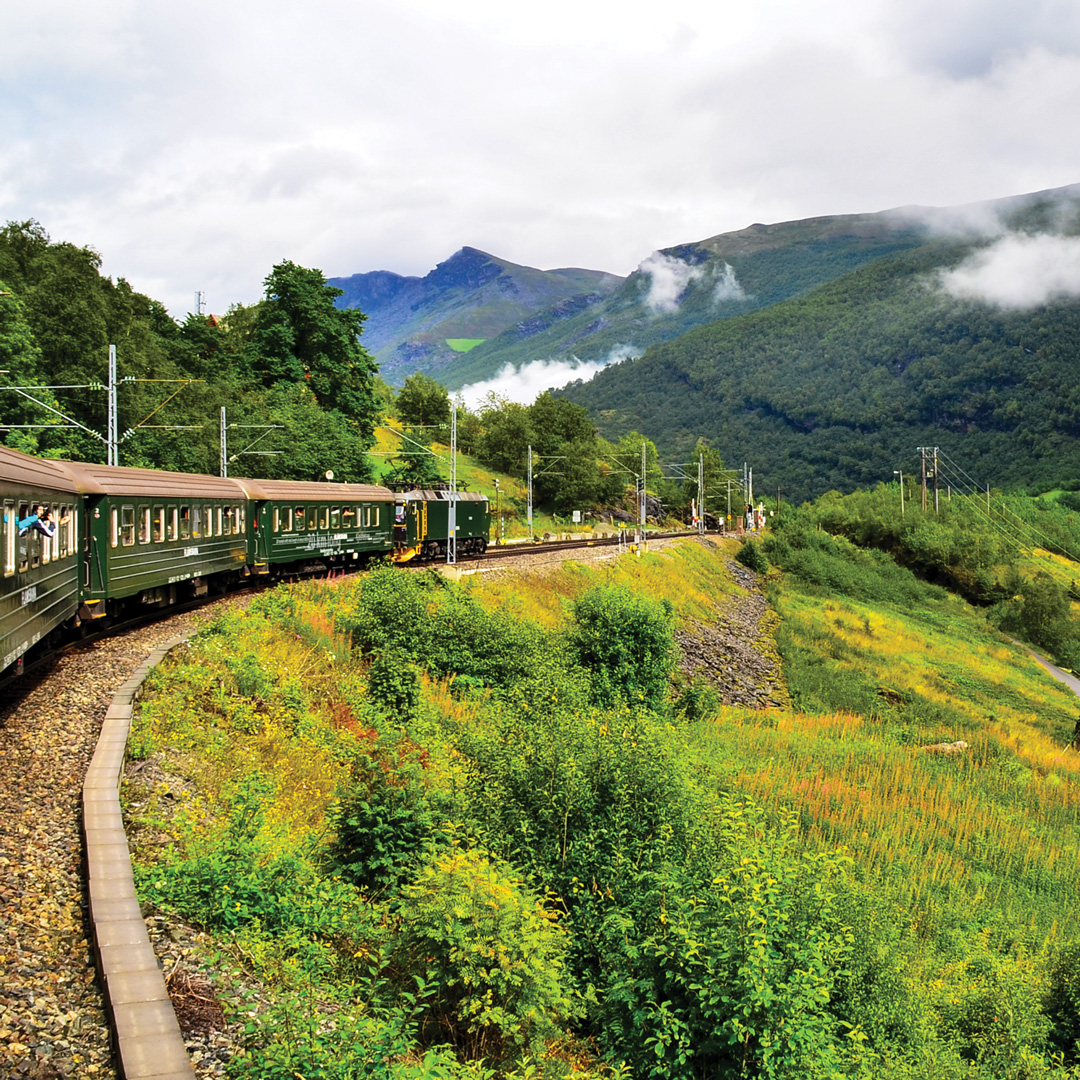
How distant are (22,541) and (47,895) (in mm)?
6586

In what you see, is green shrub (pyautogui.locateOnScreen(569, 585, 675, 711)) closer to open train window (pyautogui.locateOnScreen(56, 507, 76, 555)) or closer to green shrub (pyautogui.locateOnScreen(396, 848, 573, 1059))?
open train window (pyautogui.locateOnScreen(56, 507, 76, 555))

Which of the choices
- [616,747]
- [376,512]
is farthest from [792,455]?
[616,747]

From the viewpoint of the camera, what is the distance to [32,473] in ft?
41.6

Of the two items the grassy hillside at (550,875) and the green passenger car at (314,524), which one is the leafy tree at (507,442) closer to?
the green passenger car at (314,524)

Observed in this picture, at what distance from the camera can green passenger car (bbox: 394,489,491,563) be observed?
123 ft

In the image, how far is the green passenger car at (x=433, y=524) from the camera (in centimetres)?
3750

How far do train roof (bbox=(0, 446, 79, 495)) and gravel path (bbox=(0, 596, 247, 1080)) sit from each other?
282cm

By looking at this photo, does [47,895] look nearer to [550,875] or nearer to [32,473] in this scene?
[550,875]

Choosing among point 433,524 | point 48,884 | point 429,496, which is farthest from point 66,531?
point 433,524

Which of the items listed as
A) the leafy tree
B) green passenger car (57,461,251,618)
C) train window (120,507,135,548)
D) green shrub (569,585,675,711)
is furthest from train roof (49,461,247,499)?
the leafy tree

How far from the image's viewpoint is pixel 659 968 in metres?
9.15

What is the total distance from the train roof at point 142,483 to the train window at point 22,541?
13.7ft

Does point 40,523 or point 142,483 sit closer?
point 40,523

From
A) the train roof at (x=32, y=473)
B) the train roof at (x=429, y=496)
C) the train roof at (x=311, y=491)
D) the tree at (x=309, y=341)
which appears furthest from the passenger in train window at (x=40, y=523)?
the tree at (x=309, y=341)
